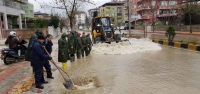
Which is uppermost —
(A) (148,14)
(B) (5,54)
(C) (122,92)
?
(A) (148,14)

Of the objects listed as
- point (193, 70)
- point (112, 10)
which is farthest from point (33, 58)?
point (112, 10)

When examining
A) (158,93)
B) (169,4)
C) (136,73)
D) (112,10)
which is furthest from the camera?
(112,10)

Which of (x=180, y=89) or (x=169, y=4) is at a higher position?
(x=169, y=4)

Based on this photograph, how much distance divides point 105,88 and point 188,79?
7.98ft

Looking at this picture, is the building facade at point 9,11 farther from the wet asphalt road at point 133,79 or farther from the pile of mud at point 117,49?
the wet asphalt road at point 133,79

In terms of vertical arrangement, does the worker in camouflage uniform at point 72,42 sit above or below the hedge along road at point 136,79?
above

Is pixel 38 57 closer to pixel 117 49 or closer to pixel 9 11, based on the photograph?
pixel 117 49

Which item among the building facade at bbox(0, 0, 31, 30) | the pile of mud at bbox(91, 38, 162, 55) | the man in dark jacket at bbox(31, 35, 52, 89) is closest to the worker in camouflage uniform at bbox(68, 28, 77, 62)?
the pile of mud at bbox(91, 38, 162, 55)

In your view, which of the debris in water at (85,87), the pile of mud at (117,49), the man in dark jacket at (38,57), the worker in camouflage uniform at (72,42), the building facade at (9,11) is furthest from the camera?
the building facade at (9,11)

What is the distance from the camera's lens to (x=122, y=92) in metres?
4.87

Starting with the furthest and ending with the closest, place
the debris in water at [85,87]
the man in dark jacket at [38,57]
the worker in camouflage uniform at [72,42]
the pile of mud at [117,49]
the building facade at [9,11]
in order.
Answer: the building facade at [9,11] < the pile of mud at [117,49] < the worker in camouflage uniform at [72,42] < the debris in water at [85,87] < the man in dark jacket at [38,57]

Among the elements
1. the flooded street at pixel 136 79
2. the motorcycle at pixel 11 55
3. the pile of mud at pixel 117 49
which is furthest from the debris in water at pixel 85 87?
the pile of mud at pixel 117 49

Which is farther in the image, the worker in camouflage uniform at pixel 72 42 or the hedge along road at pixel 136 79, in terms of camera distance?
the worker in camouflage uniform at pixel 72 42

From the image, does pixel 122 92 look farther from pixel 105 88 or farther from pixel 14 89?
pixel 14 89
